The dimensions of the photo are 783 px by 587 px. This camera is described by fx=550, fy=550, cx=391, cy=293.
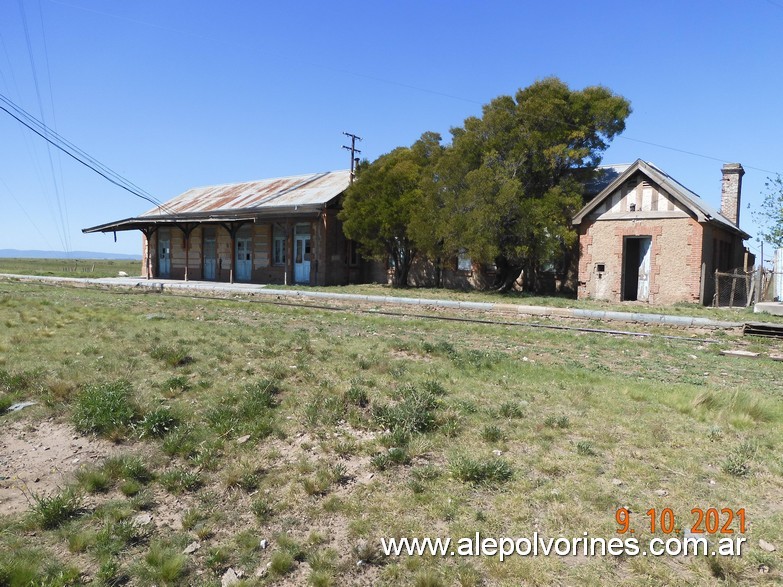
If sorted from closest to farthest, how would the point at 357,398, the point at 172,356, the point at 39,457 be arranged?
the point at 39,457, the point at 357,398, the point at 172,356

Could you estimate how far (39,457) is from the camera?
18.1ft

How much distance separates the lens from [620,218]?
2225 cm

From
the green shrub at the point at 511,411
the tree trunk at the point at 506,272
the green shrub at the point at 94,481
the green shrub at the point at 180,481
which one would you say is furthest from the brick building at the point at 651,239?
the green shrub at the point at 94,481

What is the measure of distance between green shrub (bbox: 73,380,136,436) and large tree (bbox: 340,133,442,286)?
763 inches

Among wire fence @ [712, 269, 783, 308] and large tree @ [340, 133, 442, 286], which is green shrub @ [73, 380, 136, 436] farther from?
wire fence @ [712, 269, 783, 308]

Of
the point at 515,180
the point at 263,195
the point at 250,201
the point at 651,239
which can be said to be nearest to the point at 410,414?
the point at 515,180

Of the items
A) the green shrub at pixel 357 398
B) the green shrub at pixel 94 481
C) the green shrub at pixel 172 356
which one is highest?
the green shrub at pixel 172 356

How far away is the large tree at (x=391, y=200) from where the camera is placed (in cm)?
2592

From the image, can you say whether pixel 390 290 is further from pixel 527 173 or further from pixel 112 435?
pixel 112 435

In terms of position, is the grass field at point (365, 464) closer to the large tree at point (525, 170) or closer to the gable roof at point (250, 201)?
the large tree at point (525, 170)

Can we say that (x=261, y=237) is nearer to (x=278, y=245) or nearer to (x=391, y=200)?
(x=278, y=245)

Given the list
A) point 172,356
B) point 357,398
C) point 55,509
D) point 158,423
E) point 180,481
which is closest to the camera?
point 55,509

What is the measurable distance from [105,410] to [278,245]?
1051 inches

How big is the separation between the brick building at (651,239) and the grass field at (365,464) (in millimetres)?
14009
